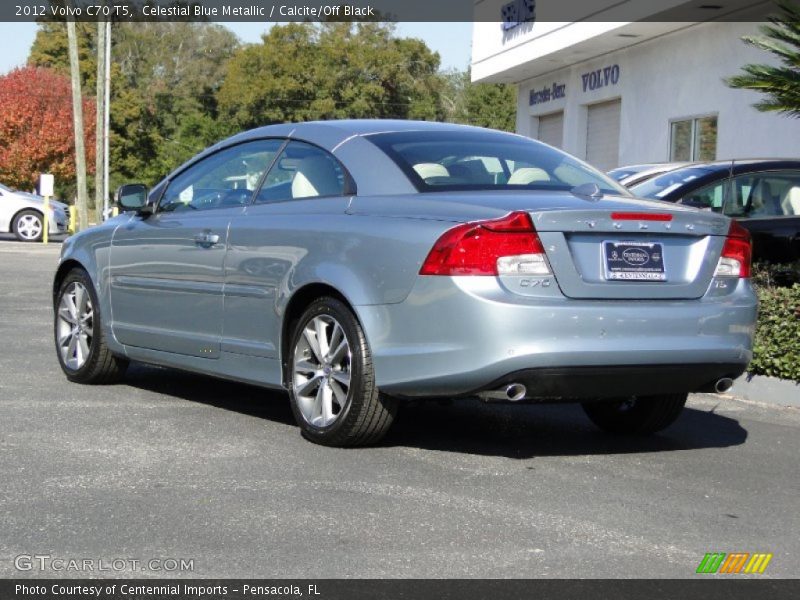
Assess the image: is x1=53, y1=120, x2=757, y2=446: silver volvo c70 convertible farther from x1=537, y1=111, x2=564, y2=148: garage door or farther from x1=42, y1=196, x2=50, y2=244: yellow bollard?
x1=42, y1=196, x2=50, y2=244: yellow bollard

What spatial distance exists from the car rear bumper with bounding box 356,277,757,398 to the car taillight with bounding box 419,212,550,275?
6 cm

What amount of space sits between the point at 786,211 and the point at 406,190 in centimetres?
532

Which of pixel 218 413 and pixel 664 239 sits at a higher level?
pixel 664 239

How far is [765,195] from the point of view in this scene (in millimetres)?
10602

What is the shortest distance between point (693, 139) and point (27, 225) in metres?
15.9

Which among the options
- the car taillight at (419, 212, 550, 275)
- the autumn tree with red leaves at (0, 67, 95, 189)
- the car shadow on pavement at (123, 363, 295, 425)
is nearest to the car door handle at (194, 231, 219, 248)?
the car shadow on pavement at (123, 363, 295, 425)

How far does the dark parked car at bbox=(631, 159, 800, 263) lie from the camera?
33.9ft

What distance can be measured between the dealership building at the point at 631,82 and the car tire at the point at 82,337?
12.6 m

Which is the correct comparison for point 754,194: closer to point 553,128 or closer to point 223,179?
point 223,179

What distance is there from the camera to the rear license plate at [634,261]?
577 centimetres

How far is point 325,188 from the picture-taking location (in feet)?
21.8

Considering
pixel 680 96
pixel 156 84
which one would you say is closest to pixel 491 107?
pixel 156 84
